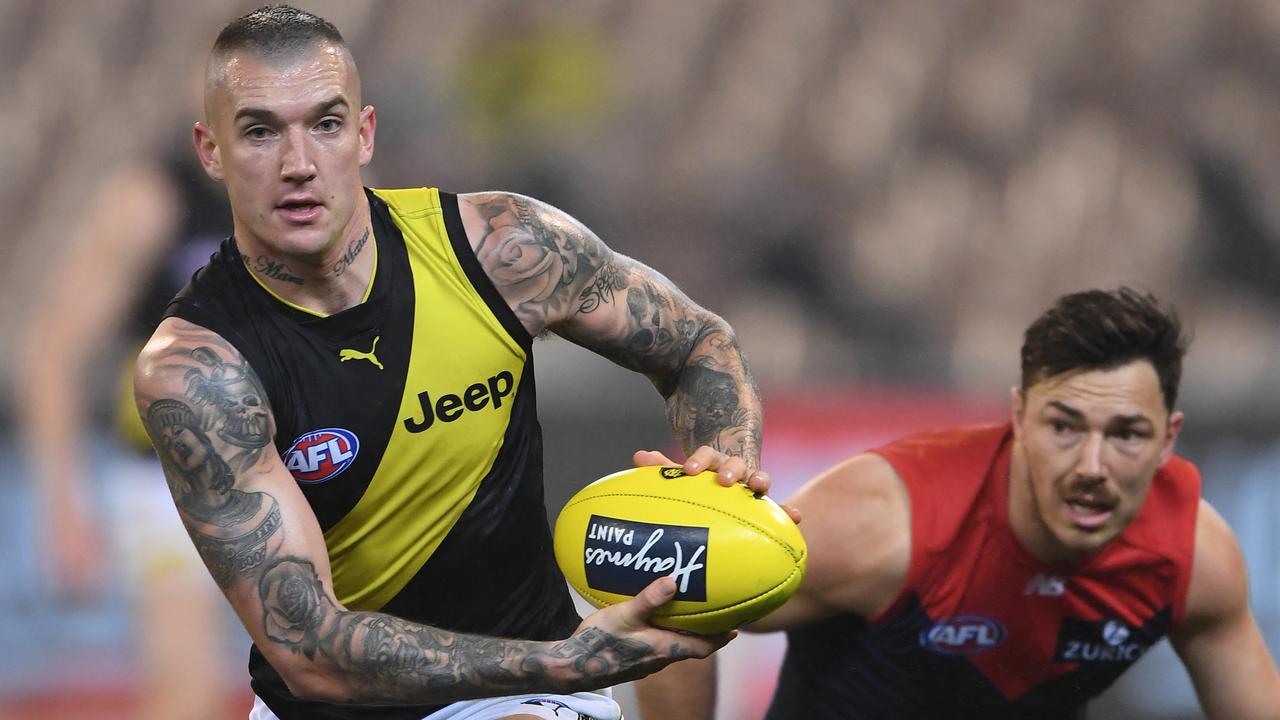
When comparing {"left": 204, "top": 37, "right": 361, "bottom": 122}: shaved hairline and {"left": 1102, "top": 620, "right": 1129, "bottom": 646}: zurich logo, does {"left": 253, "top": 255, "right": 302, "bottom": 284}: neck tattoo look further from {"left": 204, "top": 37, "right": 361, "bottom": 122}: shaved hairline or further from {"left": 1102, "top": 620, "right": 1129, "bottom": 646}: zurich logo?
{"left": 1102, "top": 620, "right": 1129, "bottom": 646}: zurich logo

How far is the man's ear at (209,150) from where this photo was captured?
2570 mm

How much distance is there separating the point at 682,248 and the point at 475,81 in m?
1.42

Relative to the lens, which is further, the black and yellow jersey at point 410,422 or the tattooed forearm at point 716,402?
the tattooed forearm at point 716,402

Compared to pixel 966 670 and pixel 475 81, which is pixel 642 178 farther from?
pixel 966 670

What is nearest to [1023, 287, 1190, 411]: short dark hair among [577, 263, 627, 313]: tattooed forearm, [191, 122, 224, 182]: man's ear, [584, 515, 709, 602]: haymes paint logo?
[577, 263, 627, 313]: tattooed forearm

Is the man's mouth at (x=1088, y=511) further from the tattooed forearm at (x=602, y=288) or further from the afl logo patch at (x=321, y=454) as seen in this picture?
the afl logo patch at (x=321, y=454)

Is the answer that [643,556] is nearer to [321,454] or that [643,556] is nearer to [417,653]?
[417,653]

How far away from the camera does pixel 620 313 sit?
9.66ft

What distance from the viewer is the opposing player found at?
356 centimetres

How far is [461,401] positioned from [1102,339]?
67.1 inches

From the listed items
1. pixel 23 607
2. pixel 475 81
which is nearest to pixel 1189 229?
pixel 475 81

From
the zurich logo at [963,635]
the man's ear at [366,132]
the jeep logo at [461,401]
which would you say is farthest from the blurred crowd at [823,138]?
the man's ear at [366,132]

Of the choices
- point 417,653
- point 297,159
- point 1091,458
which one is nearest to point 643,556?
point 417,653

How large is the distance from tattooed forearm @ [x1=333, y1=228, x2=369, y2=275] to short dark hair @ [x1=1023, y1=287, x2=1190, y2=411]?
1747mm
